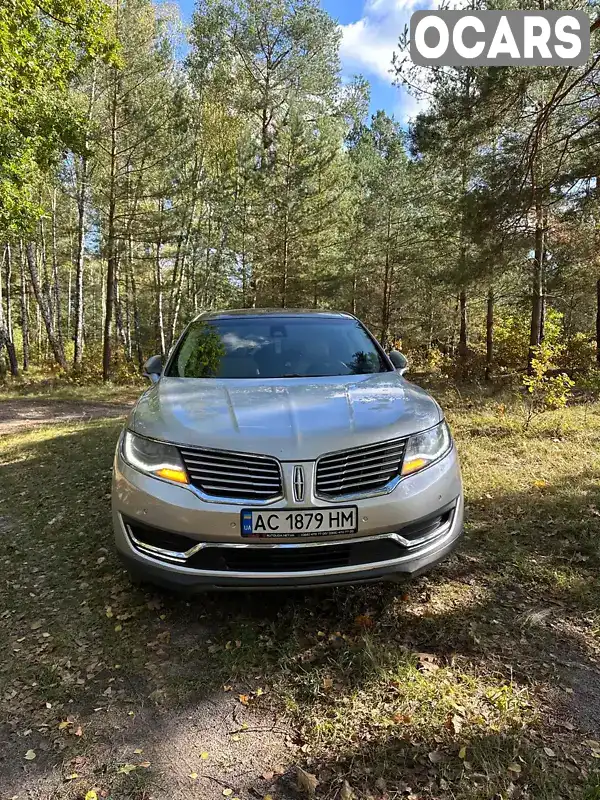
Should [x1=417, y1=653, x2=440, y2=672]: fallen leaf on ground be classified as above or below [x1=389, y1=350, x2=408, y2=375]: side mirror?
below

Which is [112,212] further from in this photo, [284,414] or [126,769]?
[126,769]

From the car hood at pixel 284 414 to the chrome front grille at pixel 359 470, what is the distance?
0.05 meters

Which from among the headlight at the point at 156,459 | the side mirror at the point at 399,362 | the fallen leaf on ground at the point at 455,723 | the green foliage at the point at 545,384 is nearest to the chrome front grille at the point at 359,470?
the headlight at the point at 156,459

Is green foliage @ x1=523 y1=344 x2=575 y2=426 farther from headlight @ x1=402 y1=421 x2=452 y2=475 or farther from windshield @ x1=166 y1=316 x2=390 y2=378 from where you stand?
headlight @ x1=402 y1=421 x2=452 y2=475

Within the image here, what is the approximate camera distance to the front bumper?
2.16 m

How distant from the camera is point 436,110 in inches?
397

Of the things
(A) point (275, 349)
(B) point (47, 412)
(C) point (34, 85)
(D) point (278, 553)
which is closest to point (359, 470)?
(D) point (278, 553)

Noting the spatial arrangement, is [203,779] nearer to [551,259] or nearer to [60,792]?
[60,792]

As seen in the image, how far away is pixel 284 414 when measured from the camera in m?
2.48

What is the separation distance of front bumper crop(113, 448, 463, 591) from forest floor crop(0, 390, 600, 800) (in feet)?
1.28

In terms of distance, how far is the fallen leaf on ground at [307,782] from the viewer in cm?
163

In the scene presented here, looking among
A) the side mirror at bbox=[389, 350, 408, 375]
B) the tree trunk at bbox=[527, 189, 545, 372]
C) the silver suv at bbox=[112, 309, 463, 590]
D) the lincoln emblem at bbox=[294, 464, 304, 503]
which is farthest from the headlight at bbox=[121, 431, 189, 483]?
the tree trunk at bbox=[527, 189, 545, 372]

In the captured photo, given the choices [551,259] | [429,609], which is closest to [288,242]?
[551,259]

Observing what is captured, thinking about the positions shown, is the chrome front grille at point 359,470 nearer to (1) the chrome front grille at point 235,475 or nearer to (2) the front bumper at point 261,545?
(2) the front bumper at point 261,545
